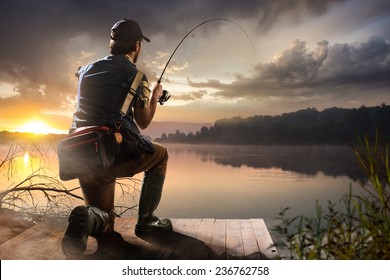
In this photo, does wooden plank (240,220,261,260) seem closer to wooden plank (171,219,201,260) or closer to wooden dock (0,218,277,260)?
wooden dock (0,218,277,260)

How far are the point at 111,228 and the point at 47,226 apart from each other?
633 millimetres

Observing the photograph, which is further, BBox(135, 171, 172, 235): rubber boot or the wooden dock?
BBox(135, 171, 172, 235): rubber boot

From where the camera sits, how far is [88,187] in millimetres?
3494

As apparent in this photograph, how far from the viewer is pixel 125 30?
3.51 meters

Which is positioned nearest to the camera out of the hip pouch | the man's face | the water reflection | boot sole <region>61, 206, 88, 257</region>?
boot sole <region>61, 206, 88, 257</region>

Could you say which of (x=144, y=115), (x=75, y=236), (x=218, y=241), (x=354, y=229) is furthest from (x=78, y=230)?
(x=354, y=229)

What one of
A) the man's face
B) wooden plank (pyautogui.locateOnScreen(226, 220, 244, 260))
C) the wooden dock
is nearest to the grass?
the wooden dock

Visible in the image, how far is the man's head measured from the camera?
350 cm

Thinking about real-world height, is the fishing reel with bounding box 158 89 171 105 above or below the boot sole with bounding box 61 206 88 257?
above

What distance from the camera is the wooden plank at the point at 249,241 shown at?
328 centimetres

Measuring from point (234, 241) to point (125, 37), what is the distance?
1668mm

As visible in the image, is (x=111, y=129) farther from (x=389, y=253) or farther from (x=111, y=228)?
(x=389, y=253)

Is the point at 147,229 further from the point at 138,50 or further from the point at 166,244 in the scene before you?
the point at 138,50
